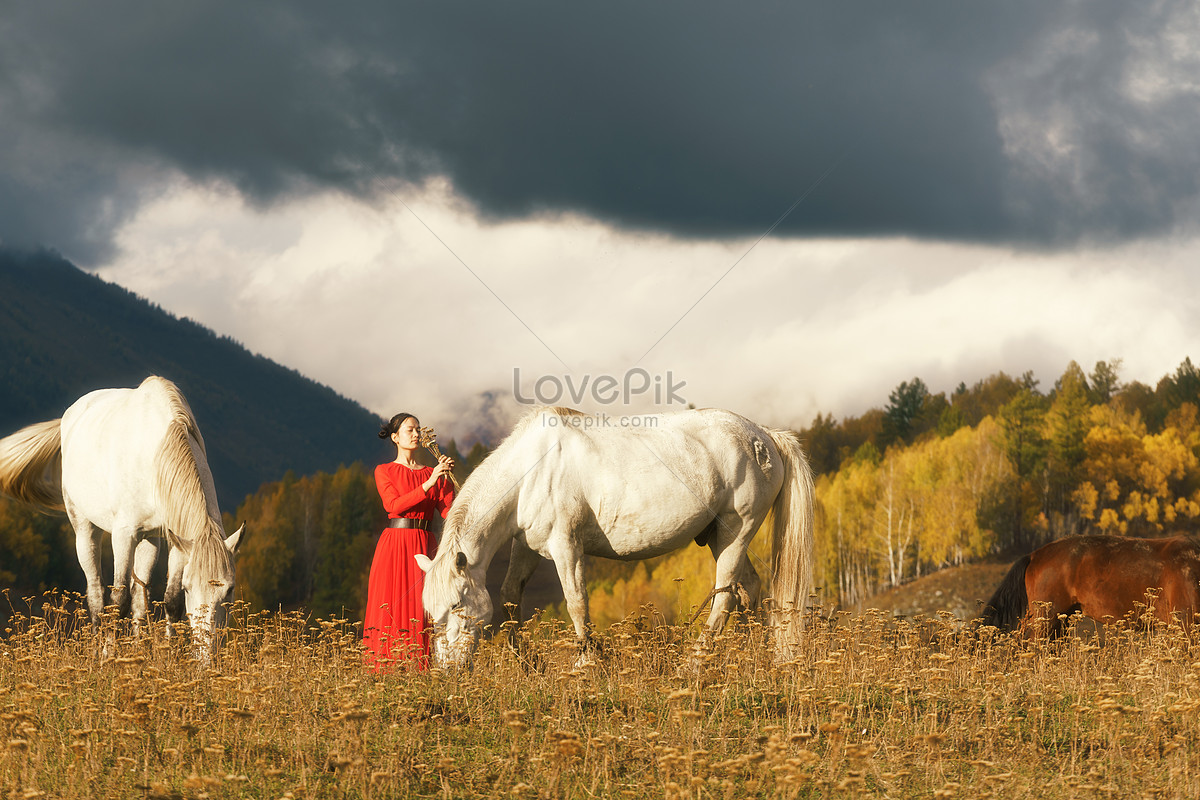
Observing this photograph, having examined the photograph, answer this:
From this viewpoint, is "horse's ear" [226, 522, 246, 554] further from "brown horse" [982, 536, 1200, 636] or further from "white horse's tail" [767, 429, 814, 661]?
"brown horse" [982, 536, 1200, 636]

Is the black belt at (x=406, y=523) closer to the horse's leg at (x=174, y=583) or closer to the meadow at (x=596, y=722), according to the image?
the meadow at (x=596, y=722)

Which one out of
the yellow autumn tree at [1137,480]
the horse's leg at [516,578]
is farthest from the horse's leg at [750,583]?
the yellow autumn tree at [1137,480]

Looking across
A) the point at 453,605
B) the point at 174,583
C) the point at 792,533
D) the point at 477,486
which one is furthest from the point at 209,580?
the point at 792,533

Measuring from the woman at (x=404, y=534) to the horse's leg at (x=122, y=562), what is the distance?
2408 mm

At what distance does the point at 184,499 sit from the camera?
26.7 ft

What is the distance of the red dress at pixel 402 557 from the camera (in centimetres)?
757

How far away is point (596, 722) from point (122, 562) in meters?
5.14

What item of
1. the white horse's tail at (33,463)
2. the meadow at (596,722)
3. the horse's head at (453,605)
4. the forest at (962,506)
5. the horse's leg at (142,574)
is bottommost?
the meadow at (596,722)

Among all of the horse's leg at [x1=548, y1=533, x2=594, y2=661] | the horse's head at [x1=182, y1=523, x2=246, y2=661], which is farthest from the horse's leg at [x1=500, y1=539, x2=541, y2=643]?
the horse's head at [x1=182, y1=523, x2=246, y2=661]

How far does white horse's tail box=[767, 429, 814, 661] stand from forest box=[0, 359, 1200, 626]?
178ft

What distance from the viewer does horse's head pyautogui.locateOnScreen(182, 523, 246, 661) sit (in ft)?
24.2

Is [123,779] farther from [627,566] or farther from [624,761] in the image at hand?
[627,566]

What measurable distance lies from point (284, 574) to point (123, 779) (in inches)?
3754

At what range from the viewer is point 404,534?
789 cm
